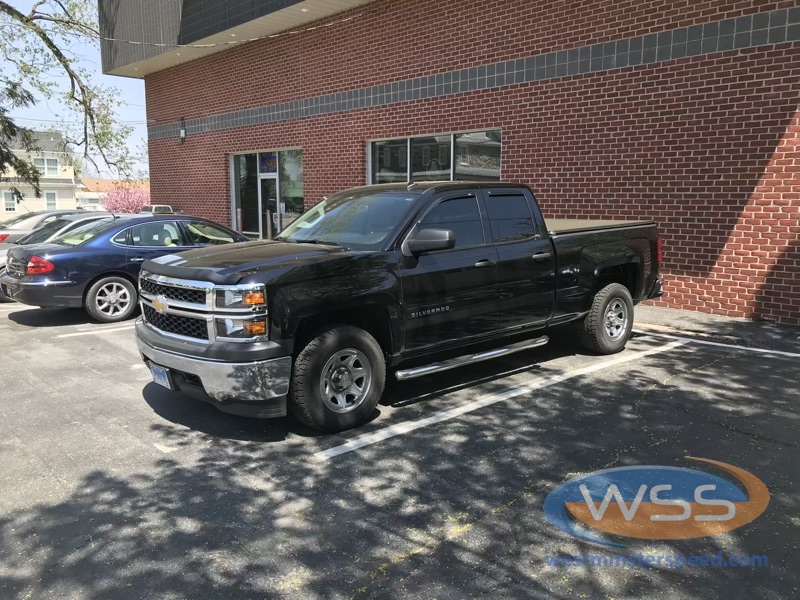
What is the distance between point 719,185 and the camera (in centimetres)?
888

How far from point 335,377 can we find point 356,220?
63.9 inches

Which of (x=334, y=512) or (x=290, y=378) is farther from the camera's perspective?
(x=290, y=378)

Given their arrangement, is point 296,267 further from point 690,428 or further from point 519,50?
point 519,50

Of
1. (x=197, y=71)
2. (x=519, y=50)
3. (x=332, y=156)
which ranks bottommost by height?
(x=332, y=156)

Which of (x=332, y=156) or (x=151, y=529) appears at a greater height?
(x=332, y=156)

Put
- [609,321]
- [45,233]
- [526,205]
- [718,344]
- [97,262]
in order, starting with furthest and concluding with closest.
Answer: [45,233]
[97,262]
[718,344]
[609,321]
[526,205]

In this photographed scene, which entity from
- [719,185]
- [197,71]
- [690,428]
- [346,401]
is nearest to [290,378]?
[346,401]

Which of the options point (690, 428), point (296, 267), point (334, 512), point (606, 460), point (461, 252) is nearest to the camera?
point (334, 512)

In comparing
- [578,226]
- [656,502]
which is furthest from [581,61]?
[656,502]

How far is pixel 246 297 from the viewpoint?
4.34 m

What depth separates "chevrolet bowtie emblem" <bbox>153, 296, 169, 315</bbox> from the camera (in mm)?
4852

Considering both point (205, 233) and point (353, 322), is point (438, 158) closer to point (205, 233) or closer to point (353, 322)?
point (205, 233)

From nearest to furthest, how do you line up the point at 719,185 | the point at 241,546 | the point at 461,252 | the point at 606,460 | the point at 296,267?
1. the point at 241,546
2. the point at 606,460
3. the point at 296,267
4. the point at 461,252
5. the point at 719,185

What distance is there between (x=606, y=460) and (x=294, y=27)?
14096mm
